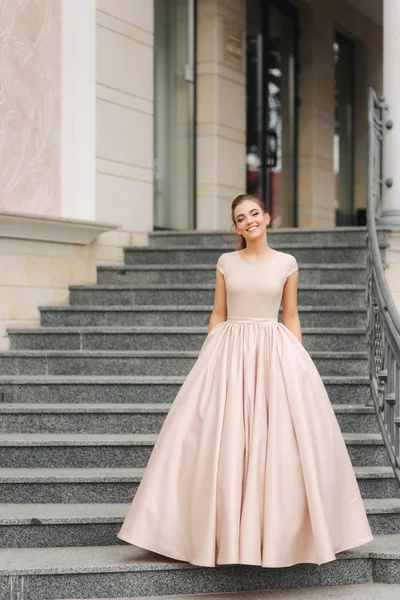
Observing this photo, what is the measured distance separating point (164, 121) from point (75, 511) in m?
5.21

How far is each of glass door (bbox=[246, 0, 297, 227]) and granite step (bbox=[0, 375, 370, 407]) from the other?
5589mm

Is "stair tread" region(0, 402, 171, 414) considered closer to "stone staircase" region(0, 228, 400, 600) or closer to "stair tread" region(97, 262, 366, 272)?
"stone staircase" region(0, 228, 400, 600)

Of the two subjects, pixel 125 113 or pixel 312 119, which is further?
pixel 312 119

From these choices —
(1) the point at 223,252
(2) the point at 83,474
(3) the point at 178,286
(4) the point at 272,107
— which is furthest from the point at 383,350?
(4) the point at 272,107

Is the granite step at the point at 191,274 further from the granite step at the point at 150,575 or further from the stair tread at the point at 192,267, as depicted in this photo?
the granite step at the point at 150,575

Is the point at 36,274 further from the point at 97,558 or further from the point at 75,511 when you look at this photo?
the point at 97,558

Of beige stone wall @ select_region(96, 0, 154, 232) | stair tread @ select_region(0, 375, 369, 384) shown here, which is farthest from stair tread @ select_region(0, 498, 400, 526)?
beige stone wall @ select_region(96, 0, 154, 232)

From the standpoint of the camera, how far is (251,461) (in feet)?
14.3

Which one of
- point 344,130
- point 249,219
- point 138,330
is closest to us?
point 249,219

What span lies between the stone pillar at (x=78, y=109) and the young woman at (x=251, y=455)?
133 inches

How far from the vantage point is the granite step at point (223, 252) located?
25.1 ft

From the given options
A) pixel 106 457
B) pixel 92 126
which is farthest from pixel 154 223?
pixel 106 457

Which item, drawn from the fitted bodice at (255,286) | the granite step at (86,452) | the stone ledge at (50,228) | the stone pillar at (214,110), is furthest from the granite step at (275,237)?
the fitted bodice at (255,286)

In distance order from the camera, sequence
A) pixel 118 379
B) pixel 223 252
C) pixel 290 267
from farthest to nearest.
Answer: pixel 223 252 < pixel 118 379 < pixel 290 267
